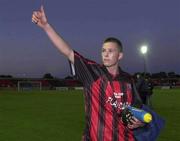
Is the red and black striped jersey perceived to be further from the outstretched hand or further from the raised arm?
the outstretched hand

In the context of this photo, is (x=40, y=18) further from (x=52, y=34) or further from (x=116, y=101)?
(x=116, y=101)

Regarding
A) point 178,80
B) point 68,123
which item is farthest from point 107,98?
point 178,80

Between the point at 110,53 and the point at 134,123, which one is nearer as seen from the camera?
the point at 134,123

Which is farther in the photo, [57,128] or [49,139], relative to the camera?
[57,128]

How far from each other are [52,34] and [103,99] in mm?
1046

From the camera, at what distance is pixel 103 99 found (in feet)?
19.5

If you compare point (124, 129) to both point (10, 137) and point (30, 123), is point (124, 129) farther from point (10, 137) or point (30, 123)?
point (30, 123)

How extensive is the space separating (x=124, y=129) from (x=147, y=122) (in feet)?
2.02

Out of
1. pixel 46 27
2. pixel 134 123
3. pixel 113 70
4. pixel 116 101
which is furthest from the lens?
pixel 113 70

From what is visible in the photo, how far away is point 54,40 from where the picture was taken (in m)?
6.08

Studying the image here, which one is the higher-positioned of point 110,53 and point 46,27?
point 46,27

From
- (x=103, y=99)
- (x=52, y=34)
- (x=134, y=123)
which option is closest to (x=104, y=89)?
(x=103, y=99)

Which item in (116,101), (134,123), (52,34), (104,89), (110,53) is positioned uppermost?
(52,34)

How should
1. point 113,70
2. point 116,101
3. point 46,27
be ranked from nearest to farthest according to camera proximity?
point 116,101
point 46,27
point 113,70
